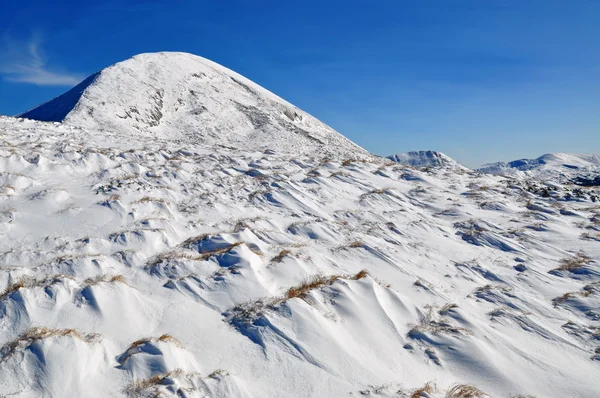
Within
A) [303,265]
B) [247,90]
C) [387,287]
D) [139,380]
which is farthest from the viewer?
[247,90]

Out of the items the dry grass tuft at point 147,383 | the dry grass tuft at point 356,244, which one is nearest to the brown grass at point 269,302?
the dry grass tuft at point 147,383

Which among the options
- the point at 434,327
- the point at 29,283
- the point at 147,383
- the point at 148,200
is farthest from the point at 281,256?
the point at 148,200

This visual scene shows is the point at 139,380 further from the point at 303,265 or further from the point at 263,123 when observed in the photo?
the point at 263,123

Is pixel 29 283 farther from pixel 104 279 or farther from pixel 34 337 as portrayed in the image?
pixel 34 337

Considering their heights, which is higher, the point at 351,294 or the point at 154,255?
the point at 154,255

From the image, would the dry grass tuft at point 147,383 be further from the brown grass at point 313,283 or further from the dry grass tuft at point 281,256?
the dry grass tuft at point 281,256

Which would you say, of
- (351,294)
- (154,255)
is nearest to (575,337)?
(351,294)

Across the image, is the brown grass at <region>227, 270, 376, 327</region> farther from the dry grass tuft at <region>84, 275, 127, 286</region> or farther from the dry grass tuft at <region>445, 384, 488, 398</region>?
the dry grass tuft at <region>445, 384, 488, 398</region>
